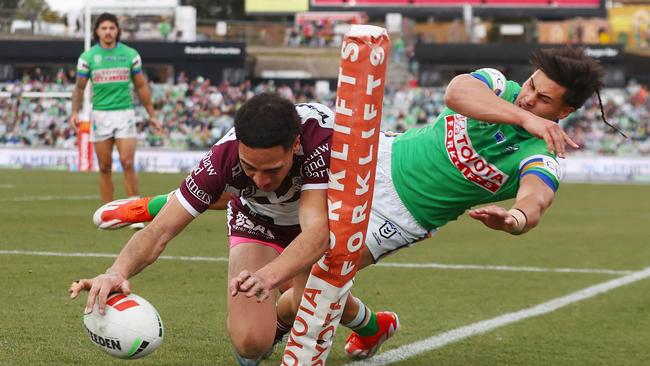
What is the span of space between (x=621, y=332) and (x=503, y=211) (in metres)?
2.91

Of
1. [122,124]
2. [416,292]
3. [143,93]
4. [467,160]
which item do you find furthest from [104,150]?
[467,160]

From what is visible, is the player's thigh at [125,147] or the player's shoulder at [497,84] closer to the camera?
the player's shoulder at [497,84]

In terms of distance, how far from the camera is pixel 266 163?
4.71m

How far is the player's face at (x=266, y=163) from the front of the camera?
468cm

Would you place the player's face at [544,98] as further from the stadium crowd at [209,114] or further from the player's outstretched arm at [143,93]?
the stadium crowd at [209,114]

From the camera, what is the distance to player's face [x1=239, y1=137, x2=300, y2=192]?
15.3 feet

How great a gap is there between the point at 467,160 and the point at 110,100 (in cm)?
851

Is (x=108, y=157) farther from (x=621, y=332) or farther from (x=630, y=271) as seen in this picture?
(x=621, y=332)

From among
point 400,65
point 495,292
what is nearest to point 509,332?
Answer: point 495,292

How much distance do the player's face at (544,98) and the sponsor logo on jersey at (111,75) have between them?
8702mm

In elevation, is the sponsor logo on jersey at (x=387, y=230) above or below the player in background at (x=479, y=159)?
below

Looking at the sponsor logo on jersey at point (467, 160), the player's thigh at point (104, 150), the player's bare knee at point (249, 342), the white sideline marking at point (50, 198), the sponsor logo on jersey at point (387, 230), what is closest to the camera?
the player's bare knee at point (249, 342)

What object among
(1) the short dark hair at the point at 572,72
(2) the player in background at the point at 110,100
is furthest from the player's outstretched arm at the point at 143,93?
(1) the short dark hair at the point at 572,72

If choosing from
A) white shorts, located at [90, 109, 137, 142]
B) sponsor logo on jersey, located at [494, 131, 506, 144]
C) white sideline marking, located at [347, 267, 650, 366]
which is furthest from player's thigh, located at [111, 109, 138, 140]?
sponsor logo on jersey, located at [494, 131, 506, 144]
